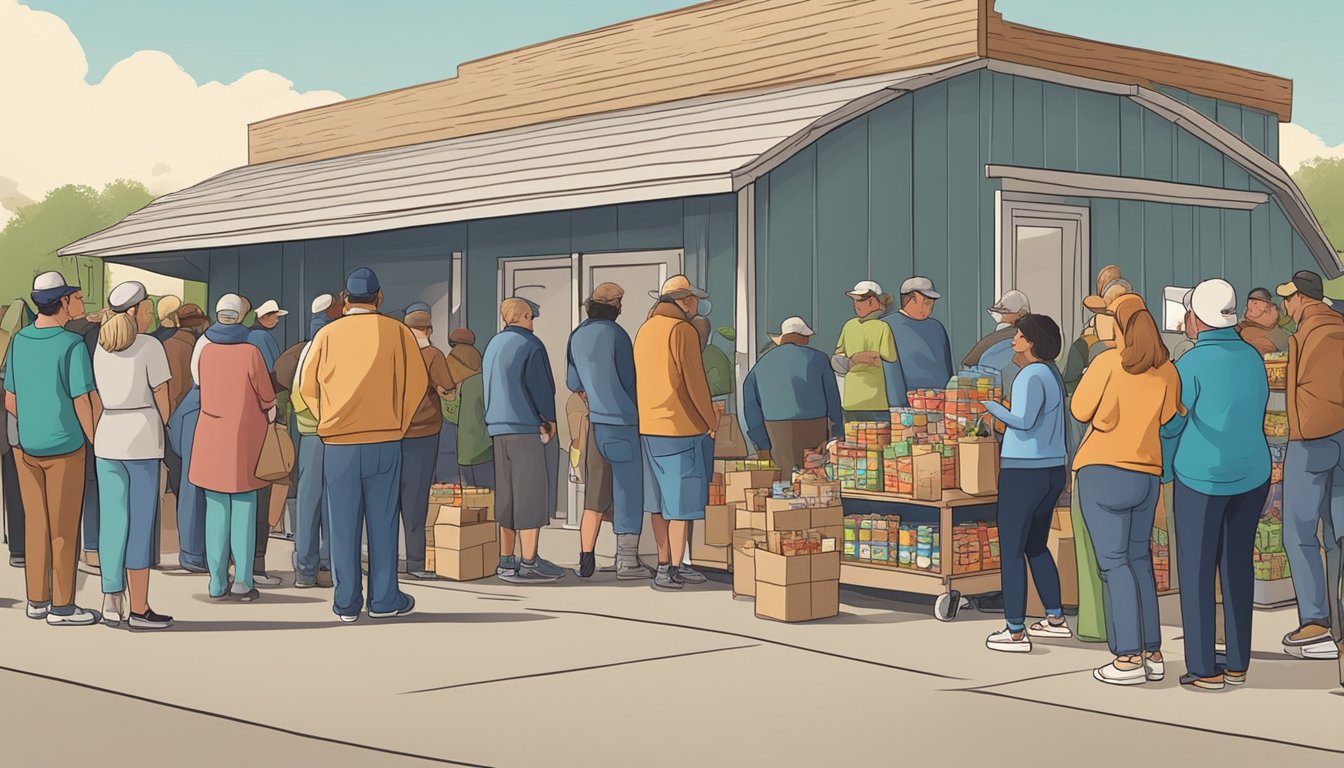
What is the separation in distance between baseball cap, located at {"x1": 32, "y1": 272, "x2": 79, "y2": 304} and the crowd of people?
0.03 metres

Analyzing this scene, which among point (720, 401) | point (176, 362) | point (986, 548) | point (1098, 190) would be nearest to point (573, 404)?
point (720, 401)

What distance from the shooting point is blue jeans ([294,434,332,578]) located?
11.5 m

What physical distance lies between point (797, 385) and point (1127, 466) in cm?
373

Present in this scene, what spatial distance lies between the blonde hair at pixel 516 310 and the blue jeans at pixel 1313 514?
17.2 ft

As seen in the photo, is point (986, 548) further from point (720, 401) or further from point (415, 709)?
point (415, 709)

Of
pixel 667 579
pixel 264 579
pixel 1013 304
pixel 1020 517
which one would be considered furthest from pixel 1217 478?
pixel 264 579

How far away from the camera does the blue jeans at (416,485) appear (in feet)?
38.9

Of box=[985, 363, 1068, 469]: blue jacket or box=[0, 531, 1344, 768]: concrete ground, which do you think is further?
box=[985, 363, 1068, 469]: blue jacket

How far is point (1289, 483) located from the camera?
30.5ft

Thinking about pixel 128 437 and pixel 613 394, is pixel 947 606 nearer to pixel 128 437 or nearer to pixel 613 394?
pixel 613 394

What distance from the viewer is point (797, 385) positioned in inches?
458

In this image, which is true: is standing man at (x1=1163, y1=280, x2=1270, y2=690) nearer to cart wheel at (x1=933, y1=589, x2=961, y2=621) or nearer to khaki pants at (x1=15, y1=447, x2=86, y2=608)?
cart wheel at (x1=933, y1=589, x2=961, y2=621)

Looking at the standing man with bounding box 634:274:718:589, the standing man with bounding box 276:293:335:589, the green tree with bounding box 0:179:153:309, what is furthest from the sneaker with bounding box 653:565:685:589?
the green tree with bounding box 0:179:153:309

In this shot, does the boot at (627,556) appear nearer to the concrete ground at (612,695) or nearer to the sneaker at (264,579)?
the concrete ground at (612,695)
